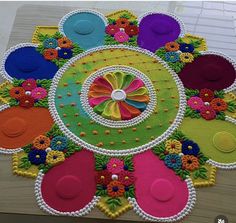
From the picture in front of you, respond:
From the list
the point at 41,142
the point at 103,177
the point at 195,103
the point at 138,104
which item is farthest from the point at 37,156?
the point at 195,103

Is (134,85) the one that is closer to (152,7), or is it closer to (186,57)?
(186,57)

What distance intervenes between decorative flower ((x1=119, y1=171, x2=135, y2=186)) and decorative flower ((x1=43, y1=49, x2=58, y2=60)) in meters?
0.36

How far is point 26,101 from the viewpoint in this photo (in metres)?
0.99

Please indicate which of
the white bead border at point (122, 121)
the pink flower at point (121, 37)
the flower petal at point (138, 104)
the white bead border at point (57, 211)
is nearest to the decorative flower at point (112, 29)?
the pink flower at point (121, 37)

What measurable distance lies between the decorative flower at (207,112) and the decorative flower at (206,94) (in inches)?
0.9

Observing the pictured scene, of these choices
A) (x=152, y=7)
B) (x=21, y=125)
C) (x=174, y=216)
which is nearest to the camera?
(x=174, y=216)

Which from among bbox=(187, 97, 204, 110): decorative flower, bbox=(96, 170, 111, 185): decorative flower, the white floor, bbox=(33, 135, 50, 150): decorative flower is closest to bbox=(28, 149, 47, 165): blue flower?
bbox=(33, 135, 50, 150): decorative flower

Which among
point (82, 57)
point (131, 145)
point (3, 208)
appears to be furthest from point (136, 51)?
point (3, 208)

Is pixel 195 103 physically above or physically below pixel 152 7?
below

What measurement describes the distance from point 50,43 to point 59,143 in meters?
0.30

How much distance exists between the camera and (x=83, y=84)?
3.36 ft

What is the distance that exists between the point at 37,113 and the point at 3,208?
0.23 metres

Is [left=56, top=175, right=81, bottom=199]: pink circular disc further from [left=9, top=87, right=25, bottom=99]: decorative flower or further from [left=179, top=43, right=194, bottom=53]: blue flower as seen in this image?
[left=179, top=43, right=194, bottom=53]: blue flower

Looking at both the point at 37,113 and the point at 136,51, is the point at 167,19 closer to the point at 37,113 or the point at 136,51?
the point at 136,51
